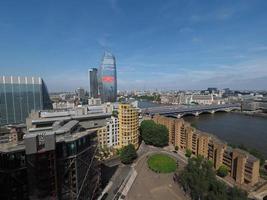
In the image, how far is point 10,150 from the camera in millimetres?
5359

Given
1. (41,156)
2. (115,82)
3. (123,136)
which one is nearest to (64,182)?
(41,156)

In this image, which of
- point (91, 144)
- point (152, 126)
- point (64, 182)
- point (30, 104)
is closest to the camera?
point (64, 182)

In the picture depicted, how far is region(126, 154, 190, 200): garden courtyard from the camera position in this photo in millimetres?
9258

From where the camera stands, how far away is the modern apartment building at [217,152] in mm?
10273

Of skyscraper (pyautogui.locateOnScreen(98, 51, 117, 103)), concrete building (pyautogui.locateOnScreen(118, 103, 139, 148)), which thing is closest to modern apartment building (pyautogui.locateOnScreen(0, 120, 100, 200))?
concrete building (pyautogui.locateOnScreen(118, 103, 139, 148))

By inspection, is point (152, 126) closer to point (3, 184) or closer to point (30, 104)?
point (3, 184)

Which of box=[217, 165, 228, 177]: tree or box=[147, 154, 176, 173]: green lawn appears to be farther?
box=[147, 154, 176, 173]: green lawn

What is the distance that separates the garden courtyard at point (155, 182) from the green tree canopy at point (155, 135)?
3.19 metres

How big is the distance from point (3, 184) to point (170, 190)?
7501mm

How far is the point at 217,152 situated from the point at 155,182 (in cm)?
459

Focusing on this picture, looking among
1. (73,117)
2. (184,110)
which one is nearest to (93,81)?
(184,110)

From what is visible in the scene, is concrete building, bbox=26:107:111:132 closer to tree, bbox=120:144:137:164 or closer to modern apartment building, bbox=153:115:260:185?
tree, bbox=120:144:137:164

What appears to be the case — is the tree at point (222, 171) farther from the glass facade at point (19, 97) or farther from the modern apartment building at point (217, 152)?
the glass facade at point (19, 97)

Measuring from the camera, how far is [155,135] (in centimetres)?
1678
